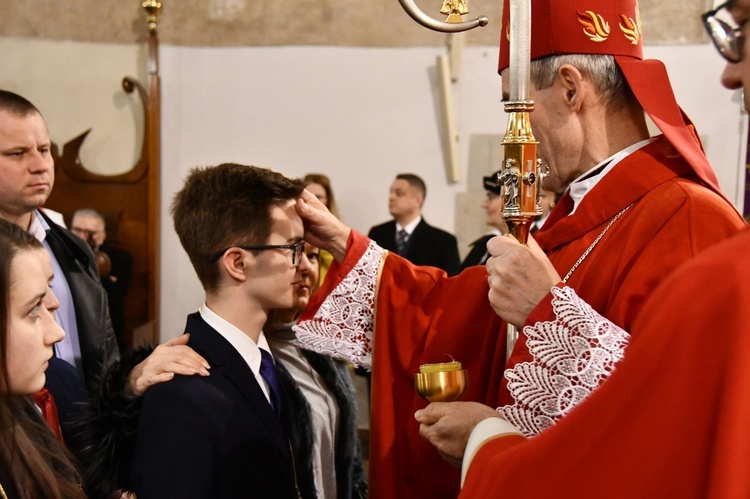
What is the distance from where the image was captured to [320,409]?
7.86 ft

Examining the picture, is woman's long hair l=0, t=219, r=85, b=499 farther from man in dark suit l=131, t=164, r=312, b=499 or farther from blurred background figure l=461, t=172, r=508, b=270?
blurred background figure l=461, t=172, r=508, b=270

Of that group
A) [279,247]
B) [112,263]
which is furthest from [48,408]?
[112,263]

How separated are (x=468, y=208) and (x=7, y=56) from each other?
14.1 ft

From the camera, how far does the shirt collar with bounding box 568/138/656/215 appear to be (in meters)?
1.89

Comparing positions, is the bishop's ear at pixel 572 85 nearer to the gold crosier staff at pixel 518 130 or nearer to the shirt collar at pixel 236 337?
the gold crosier staff at pixel 518 130


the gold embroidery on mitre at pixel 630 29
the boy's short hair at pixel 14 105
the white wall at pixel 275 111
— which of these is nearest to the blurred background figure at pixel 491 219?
the white wall at pixel 275 111

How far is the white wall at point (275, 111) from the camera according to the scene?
277 inches

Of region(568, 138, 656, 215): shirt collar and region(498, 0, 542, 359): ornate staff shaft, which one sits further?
Result: region(568, 138, 656, 215): shirt collar

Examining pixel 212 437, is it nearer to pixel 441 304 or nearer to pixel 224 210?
pixel 224 210

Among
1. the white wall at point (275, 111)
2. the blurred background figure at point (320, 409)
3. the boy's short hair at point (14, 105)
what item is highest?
the white wall at point (275, 111)

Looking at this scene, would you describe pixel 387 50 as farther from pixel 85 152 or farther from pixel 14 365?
pixel 14 365

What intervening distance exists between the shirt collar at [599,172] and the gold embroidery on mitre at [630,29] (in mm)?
243

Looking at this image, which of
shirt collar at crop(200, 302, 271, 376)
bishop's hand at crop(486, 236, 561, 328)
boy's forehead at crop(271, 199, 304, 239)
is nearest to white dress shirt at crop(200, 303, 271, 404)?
shirt collar at crop(200, 302, 271, 376)

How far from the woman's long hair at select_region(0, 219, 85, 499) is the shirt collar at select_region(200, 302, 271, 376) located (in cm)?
50
